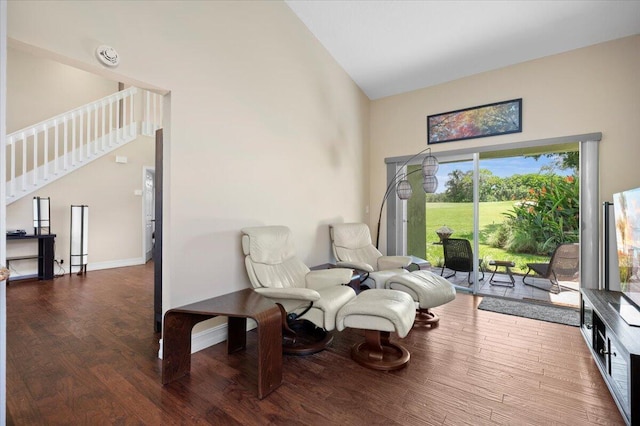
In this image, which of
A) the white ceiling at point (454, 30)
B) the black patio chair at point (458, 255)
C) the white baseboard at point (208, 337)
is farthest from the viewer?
the black patio chair at point (458, 255)

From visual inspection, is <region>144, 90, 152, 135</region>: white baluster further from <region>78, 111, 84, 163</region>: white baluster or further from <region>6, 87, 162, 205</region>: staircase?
<region>78, 111, 84, 163</region>: white baluster

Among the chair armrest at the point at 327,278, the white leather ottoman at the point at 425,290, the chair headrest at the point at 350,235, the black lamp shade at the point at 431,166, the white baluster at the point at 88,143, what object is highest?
the white baluster at the point at 88,143

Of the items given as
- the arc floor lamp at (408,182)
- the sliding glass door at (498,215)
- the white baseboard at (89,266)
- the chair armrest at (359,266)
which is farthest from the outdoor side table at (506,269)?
the white baseboard at (89,266)

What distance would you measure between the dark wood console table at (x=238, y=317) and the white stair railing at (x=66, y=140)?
458cm

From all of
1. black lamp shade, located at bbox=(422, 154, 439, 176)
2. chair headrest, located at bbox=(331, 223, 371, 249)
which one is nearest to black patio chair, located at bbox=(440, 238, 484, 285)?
black lamp shade, located at bbox=(422, 154, 439, 176)

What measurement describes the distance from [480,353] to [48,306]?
4585 millimetres

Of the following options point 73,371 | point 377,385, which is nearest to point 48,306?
point 73,371

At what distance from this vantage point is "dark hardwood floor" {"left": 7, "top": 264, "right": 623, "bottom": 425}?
166 centimetres

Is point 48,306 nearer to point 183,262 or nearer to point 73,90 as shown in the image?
point 183,262

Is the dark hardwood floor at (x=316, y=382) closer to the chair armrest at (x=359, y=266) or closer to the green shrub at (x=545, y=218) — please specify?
the chair armrest at (x=359, y=266)

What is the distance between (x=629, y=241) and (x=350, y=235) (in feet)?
8.61

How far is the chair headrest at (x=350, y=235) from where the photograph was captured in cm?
392

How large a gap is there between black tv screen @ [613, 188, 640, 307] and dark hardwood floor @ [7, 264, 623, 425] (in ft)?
2.14

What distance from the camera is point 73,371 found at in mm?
2086
